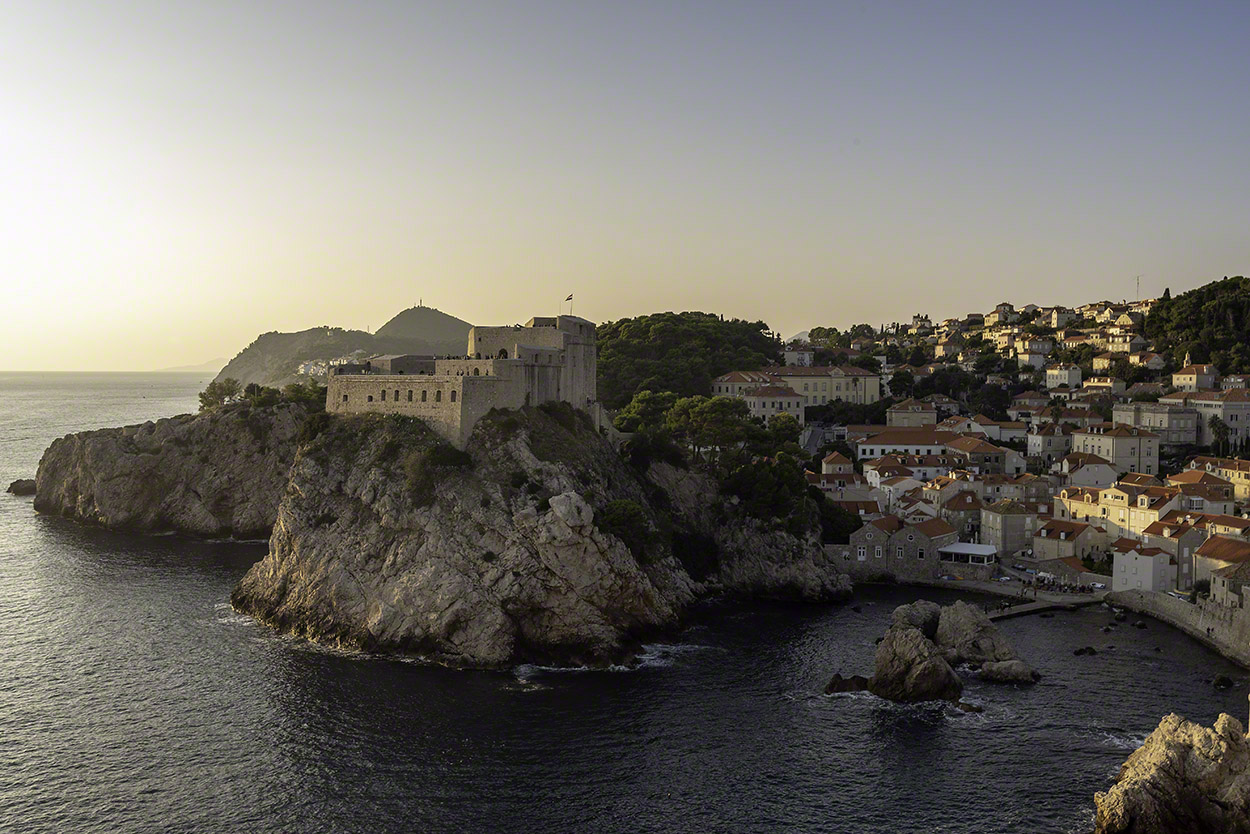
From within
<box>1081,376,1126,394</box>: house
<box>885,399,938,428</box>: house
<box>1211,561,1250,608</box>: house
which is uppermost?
<box>1081,376,1126,394</box>: house

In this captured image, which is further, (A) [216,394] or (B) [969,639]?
(A) [216,394]

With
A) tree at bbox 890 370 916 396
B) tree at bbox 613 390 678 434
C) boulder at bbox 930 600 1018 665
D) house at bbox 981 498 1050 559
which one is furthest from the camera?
tree at bbox 890 370 916 396

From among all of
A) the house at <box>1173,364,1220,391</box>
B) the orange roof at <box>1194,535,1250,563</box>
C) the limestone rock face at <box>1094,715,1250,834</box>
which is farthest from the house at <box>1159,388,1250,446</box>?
the limestone rock face at <box>1094,715,1250,834</box>

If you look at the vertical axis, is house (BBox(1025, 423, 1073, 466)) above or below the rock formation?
above

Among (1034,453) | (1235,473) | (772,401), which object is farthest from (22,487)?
(1235,473)

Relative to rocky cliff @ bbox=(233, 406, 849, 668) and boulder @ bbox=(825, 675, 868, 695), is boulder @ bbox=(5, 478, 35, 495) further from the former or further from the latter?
boulder @ bbox=(825, 675, 868, 695)

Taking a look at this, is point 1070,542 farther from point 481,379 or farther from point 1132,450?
point 481,379

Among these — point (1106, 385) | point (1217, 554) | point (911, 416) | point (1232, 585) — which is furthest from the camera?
point (1106, 385)
